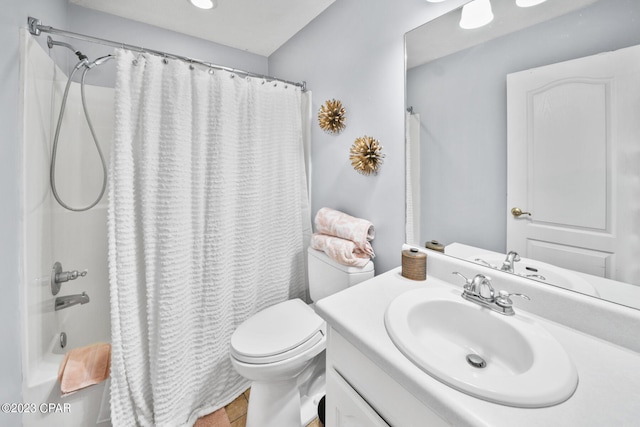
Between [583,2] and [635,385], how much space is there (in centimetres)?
99

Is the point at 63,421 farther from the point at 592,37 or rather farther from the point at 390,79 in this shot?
the point at 592,37

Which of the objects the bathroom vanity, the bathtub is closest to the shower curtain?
the bathtub

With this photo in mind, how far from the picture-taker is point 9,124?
853mm

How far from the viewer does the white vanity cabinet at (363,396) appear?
57 centimetres

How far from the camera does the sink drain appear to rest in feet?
2.36

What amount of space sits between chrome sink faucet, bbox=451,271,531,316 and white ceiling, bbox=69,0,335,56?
5.64 ft

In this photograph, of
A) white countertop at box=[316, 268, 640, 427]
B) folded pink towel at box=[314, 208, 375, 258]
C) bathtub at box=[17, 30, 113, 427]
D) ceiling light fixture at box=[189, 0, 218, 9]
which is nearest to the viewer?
white countertop at box=[316, 268, 640, 427]

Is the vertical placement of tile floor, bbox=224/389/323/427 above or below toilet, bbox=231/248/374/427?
below

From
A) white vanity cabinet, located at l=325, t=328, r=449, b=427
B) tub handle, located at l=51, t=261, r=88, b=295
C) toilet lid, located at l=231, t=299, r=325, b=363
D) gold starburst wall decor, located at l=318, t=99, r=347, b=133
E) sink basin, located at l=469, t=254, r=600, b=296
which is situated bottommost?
toilet lid, located at l=231, t=299, r=325, b=363

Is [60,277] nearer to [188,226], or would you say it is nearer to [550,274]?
[188,226]

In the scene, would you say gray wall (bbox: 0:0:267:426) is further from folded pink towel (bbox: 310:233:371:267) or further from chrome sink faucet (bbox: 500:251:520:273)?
chrome sink faucet (bbox: 500:251:520:273)

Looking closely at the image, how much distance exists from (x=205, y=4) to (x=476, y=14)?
58.4 inches

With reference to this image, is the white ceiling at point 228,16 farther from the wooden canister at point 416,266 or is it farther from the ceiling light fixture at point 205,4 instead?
the wooden canister at point 416,266

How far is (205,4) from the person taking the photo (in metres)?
1.47
